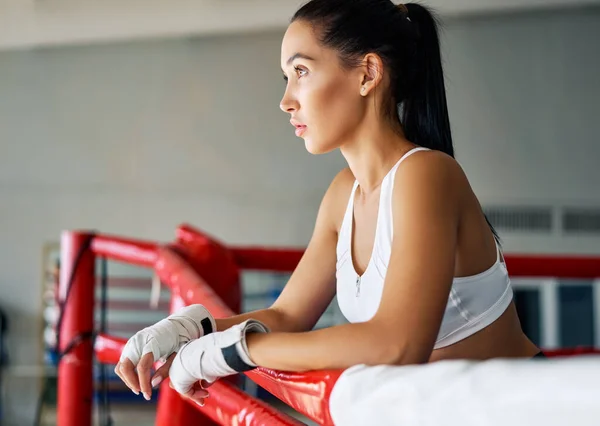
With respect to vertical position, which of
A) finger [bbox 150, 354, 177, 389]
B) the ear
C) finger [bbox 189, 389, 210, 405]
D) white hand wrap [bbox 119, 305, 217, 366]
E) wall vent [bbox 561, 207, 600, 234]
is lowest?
wall vent [bbox 561, 207, 600, 234]

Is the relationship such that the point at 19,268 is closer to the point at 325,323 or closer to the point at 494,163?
the point at 325,323

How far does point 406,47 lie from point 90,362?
4.38ft

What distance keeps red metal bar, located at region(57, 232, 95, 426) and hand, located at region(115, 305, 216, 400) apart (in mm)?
1125

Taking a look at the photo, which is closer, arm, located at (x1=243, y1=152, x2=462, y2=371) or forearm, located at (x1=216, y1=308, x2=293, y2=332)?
arm, located at (x1=243, y1=152, x2=462, y2=371)

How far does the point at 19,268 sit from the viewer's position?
6.06 metres

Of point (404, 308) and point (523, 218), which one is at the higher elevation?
point (404, 308)

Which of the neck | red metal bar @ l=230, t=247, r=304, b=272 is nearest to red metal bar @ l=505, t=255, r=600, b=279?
red metal bar @ l=230, t=247, r=304, b=272

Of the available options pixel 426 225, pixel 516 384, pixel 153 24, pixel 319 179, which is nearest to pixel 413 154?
pixel 426 225

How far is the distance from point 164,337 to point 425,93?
0.46m

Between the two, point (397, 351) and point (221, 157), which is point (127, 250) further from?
point (221, 157)

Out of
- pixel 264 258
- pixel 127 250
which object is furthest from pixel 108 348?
pixel 264 258

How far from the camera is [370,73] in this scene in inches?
37.6

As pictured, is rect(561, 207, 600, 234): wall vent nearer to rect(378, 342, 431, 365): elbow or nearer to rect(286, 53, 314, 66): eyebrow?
rect(286, 53, 314, 66): eyebrow

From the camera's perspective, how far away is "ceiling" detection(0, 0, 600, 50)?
16.6 feet
